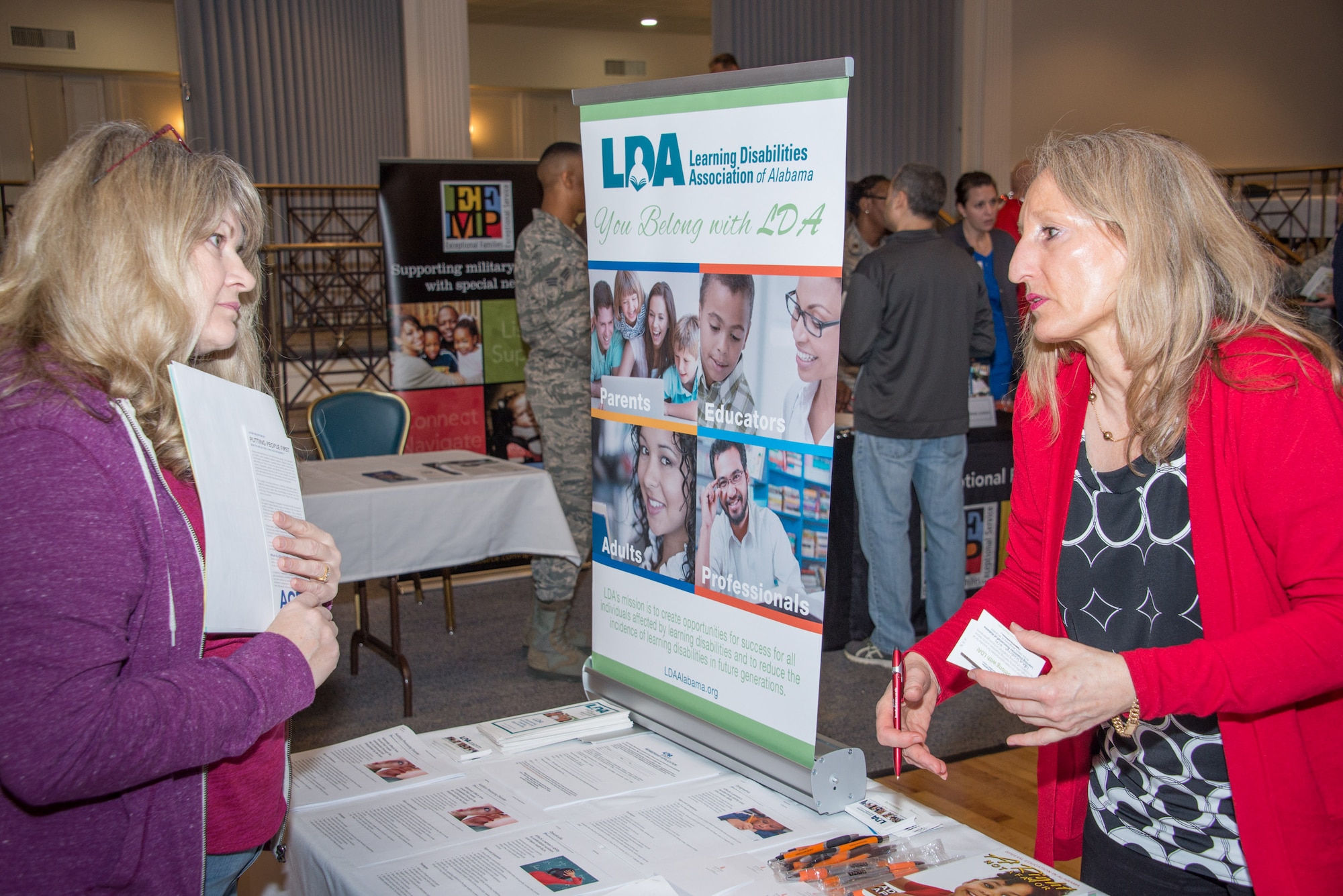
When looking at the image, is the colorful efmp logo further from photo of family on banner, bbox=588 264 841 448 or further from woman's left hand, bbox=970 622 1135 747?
woman's left hand, bbox=970 622 1135 747

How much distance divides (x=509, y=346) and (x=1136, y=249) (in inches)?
167

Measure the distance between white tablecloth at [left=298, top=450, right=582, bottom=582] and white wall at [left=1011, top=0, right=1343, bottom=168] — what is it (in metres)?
7.95

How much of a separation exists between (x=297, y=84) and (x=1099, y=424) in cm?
737

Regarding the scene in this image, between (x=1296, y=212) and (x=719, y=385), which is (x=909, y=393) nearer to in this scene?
(x=719, y=385)

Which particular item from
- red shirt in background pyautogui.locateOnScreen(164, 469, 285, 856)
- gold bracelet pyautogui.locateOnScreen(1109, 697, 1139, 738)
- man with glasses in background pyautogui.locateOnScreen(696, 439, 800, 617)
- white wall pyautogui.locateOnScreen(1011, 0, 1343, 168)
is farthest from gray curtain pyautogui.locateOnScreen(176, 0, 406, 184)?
gold bracelet pyautogui.locateOnScreen(1109, 697, 1139, 738)

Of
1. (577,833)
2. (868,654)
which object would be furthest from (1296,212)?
(577,833)

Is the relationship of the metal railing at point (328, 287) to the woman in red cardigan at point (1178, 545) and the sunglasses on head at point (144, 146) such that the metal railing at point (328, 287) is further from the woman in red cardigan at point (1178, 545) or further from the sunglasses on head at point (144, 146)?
the woman in red cardigan at point (1178, 545)

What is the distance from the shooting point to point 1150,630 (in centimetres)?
124

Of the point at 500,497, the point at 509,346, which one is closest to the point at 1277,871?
the point at 500,497

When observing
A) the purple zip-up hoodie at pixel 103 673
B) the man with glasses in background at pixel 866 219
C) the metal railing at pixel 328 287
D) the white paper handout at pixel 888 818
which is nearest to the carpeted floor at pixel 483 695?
the white paper handout at pixel 888 818

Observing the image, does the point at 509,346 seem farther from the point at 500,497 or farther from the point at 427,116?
the point at 427,116

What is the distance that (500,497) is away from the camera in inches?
141

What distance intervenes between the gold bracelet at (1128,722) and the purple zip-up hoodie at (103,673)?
871mm

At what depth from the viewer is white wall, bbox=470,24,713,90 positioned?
13.5 m
